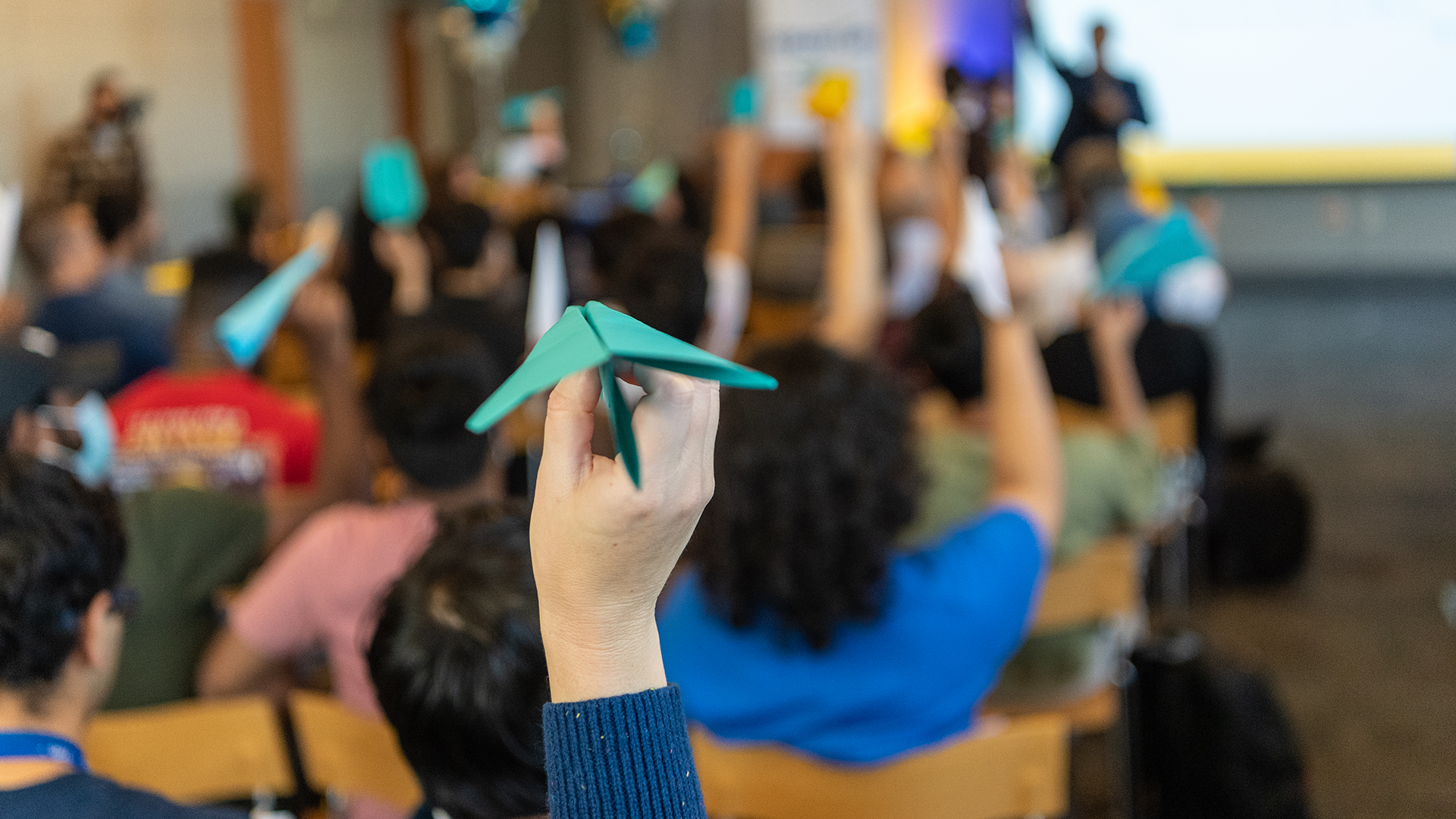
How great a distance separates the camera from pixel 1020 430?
6.12 ft

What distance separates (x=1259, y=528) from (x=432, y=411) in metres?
3.47

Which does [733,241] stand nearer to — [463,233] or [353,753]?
[463,233]

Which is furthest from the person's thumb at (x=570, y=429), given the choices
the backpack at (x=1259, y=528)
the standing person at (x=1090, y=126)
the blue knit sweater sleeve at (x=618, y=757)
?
the backpack at (x=1259, y=528)

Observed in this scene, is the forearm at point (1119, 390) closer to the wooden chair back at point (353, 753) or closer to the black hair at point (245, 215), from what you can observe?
the wooden chair back at point (353, 753)

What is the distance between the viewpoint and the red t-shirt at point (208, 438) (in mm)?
2572

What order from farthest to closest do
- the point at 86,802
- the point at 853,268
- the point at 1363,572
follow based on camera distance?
the point at 1363,572, the point at 853,268, the point at 86,802

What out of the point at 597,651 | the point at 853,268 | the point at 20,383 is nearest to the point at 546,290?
the point at 853,268

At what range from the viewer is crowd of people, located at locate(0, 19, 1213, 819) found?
2.31ft

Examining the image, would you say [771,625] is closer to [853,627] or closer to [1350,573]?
[853,627]

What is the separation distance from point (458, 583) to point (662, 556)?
511 mm

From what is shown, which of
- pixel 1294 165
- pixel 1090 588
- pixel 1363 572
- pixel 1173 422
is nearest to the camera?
pixel 1090 588

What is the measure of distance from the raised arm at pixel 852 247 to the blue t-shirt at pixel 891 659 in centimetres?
112

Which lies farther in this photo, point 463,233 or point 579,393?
point 463,233

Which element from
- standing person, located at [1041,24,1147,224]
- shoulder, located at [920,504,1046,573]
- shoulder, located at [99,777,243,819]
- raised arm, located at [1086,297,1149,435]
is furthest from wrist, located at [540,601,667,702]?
standing person, located at [1041,24,1147,224]
